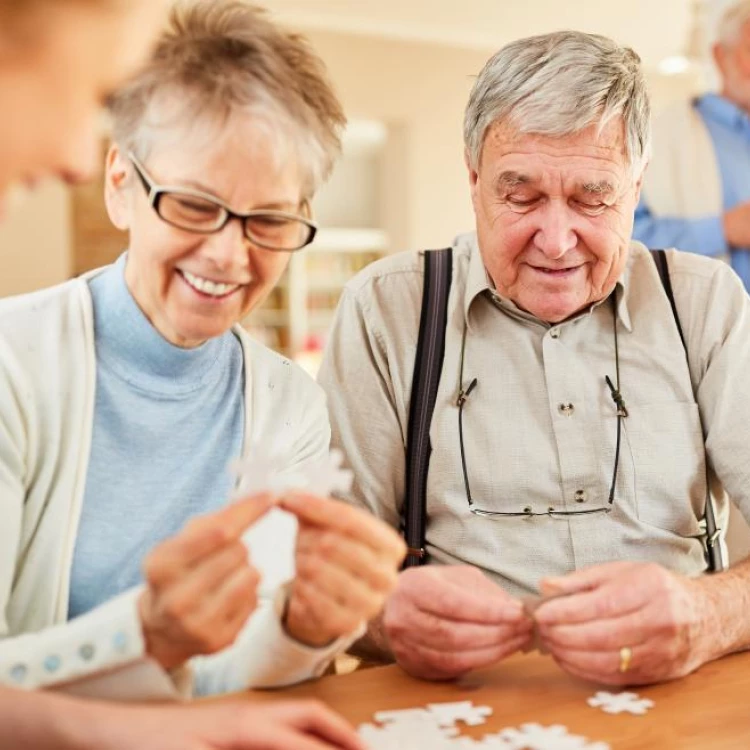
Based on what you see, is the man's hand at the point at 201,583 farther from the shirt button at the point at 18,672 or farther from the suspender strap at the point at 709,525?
the suspender strap at the point at 709,525

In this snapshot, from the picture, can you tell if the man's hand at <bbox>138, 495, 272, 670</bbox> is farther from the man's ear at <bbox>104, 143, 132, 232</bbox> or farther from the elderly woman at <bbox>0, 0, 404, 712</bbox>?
the man's ear at <bbox>104, 143, 132, 232</bbox>

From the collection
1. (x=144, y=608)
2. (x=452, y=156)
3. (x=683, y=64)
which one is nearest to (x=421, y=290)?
(x=144, y=608)

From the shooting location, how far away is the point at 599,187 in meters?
1.78

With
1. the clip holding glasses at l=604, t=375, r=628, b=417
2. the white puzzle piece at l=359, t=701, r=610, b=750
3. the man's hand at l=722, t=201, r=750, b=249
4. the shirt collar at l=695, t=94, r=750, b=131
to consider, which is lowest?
the white puzzle piece at l=359, t=701, r=610, b=750

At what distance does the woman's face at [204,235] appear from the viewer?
1.13 m

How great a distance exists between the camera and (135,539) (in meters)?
1.19

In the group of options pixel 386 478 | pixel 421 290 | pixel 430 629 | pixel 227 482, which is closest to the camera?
pixel 227 482

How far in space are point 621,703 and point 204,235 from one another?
0.80 meters

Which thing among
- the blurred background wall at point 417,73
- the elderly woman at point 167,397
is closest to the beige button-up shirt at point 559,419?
the elderly woman at point 167,397

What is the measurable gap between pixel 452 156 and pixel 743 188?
6179 mm

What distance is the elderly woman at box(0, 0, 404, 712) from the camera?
41.9 inches

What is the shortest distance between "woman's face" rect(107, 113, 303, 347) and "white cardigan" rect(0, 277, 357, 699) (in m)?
0.10

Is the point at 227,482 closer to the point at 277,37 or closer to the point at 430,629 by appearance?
the point at 430,629

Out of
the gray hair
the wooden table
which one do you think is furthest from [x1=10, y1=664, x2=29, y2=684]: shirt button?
the gray hair
